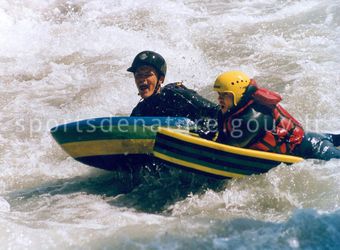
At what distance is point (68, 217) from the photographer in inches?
178

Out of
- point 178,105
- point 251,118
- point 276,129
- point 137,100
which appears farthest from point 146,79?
point 137,100

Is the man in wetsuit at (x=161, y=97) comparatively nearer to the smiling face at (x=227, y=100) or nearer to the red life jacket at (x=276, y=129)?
the smiling face at (x=227, y=100)

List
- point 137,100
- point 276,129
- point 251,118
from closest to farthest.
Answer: point 251,118
point 276,129
point 137,100

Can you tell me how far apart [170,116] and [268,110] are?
1095 millimetres

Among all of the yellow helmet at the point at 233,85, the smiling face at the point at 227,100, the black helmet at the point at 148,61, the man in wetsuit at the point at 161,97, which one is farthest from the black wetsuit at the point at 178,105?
the yellow helmet at the point at 233,85

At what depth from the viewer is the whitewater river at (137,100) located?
4.03m

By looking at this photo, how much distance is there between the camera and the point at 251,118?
4508mm

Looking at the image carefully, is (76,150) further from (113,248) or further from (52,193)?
(113,248)

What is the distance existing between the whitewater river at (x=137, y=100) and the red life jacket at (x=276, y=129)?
0.75 feet

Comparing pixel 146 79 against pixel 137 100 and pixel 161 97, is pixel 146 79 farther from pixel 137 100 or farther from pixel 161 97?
pixel 137 100

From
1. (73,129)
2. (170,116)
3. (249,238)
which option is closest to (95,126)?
(73,129)

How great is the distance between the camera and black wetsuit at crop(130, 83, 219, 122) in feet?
17.1

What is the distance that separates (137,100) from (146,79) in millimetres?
2358

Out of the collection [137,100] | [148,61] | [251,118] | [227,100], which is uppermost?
[148,61]
